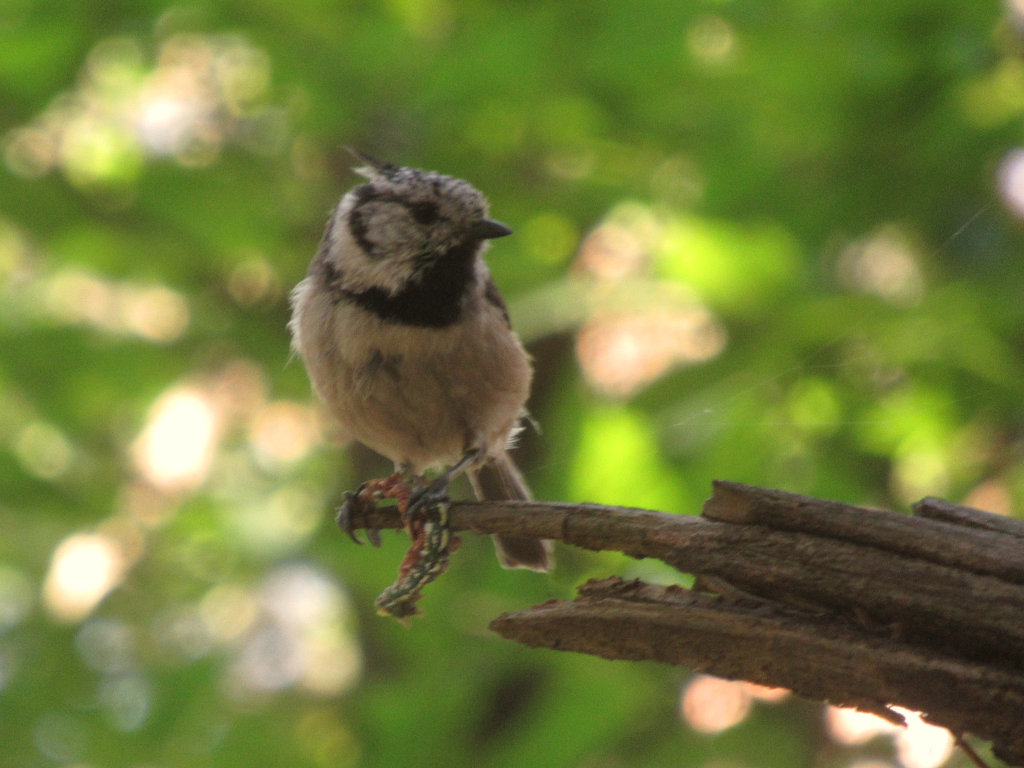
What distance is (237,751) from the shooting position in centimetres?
355

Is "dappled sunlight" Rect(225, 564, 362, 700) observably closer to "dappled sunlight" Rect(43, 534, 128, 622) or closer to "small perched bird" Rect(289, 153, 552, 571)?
"dappled sunlight" Rect(43, 534, 128, 622)

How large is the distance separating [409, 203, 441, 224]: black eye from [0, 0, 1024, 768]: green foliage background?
0.43 m

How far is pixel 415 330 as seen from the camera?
3.09 metres

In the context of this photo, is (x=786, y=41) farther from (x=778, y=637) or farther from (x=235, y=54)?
(x=778, y=637)

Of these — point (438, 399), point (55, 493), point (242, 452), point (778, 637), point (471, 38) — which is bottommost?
point (778, 637)

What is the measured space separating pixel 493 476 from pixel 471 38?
4.69 ft

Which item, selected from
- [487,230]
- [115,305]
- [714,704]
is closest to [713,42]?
[487,230]

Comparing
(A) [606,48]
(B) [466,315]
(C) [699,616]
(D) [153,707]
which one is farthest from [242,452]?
(C) [699,616]

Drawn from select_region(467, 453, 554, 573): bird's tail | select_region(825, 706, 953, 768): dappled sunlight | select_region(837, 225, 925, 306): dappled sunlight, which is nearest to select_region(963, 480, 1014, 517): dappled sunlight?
select_region(837, 225, 925, 306): dappled sunlight

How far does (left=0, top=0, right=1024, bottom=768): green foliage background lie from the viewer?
323 cm

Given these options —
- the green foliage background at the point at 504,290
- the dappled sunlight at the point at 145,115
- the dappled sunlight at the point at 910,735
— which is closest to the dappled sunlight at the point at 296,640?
the green foliage background at the point at 504,290

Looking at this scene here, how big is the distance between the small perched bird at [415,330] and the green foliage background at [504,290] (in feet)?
0.93

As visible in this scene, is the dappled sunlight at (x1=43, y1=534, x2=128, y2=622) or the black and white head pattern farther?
the dappled sunlight at (x1=43, y1=534, x2=128, y2=622)

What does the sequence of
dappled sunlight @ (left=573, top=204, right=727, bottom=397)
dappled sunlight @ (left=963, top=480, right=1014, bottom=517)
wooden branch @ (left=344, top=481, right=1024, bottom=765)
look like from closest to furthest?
wooden branch @ (left=344, top=481, right=1024, bottom=765) → dappled sunlight @ (left=963, top=480, right=1014, bottom=517) → dappled sunlight @ (left=573, top=204, right=727, bottom=397)
